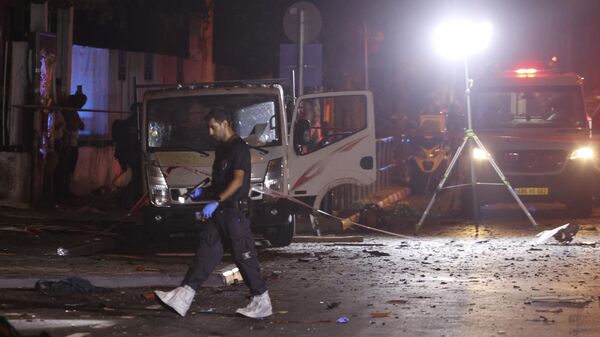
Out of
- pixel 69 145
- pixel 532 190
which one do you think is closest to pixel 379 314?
pixel 532 190

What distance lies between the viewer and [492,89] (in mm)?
20922

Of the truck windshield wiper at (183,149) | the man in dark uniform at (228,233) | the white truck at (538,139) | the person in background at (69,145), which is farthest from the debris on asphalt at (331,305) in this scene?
the person in background at (69,145)

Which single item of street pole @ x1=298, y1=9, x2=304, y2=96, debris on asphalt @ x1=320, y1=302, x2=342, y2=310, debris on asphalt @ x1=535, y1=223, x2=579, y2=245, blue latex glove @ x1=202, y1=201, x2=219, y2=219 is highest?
street pole @ x1=298, y1=9, x2=304, y2=96

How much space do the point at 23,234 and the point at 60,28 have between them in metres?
6.94

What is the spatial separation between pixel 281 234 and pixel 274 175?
1028 millimetres

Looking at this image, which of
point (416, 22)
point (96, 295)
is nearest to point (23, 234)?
point (96, 295)

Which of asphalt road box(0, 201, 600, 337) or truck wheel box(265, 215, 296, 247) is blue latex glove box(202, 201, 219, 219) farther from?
truck wheel box(265, 215, 296, 247)

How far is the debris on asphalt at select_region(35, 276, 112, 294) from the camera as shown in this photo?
36.7 feet

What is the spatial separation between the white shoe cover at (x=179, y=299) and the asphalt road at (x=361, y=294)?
4.0 inches

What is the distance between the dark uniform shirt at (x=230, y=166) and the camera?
9969 millimetres

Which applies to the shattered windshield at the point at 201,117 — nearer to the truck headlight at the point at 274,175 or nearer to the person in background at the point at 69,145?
the truck headlight at the point at 274,175

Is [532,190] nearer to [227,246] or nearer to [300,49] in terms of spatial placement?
[300,49]

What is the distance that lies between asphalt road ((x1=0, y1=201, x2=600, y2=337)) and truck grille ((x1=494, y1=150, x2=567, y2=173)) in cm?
399

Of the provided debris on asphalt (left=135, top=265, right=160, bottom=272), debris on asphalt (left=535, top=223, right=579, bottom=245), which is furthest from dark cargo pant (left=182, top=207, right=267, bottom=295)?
debris on asphalt (left=535, top=223, right=579, bottom=245)
